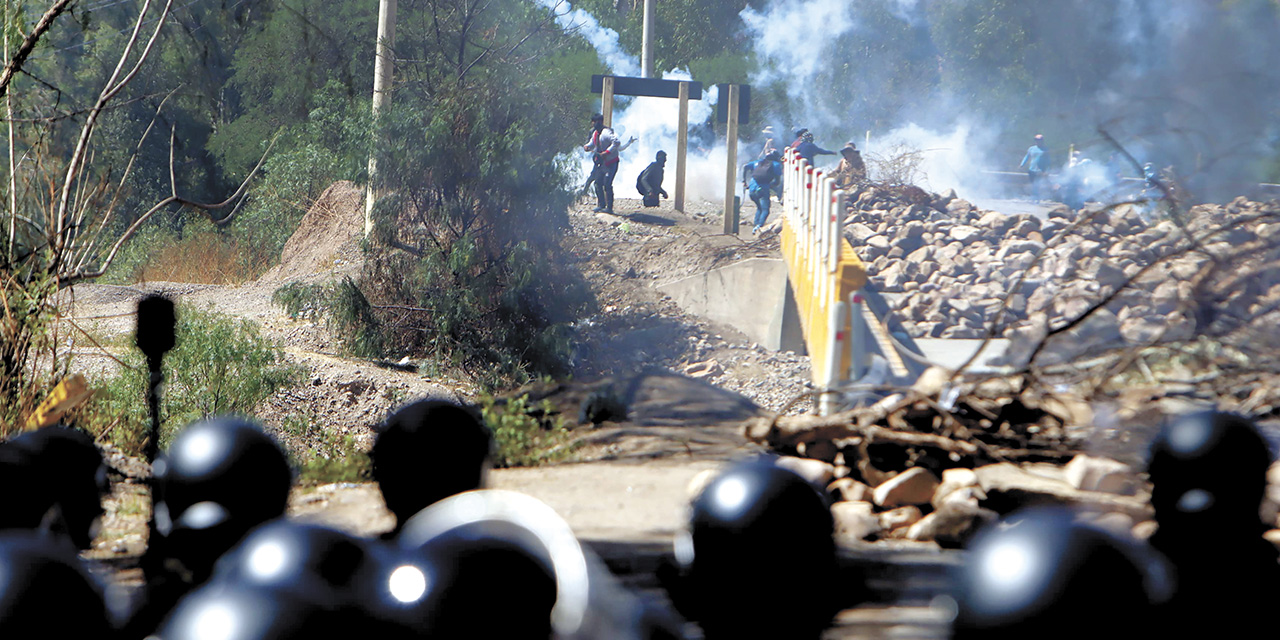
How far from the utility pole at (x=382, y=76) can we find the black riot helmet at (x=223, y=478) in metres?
9.78

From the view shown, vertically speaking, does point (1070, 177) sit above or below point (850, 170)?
above

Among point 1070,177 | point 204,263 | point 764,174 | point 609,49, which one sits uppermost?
point 609,49

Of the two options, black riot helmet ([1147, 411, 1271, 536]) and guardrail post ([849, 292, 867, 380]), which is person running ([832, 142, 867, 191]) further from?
black riot helmet ([1147, 411, 1271, 536])

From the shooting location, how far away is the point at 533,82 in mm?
12977

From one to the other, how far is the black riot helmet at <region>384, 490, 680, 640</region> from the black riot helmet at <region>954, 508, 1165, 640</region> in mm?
525

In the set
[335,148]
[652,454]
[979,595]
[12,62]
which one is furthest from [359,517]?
[335,148]

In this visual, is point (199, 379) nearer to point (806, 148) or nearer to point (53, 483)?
point (53, 483)

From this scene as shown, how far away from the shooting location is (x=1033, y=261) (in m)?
7.38

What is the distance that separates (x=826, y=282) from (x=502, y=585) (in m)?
6.25

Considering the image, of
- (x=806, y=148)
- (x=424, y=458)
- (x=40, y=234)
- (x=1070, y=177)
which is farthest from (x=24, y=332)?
(x=1070, y=177)

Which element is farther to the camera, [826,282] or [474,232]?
[474,232]

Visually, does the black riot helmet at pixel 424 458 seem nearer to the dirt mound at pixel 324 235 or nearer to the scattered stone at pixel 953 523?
the scattered stone at pixel 953 523

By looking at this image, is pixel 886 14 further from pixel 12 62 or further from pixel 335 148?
pixel 12 62

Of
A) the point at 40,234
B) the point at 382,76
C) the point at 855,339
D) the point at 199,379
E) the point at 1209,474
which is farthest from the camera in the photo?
the point at 382,76
